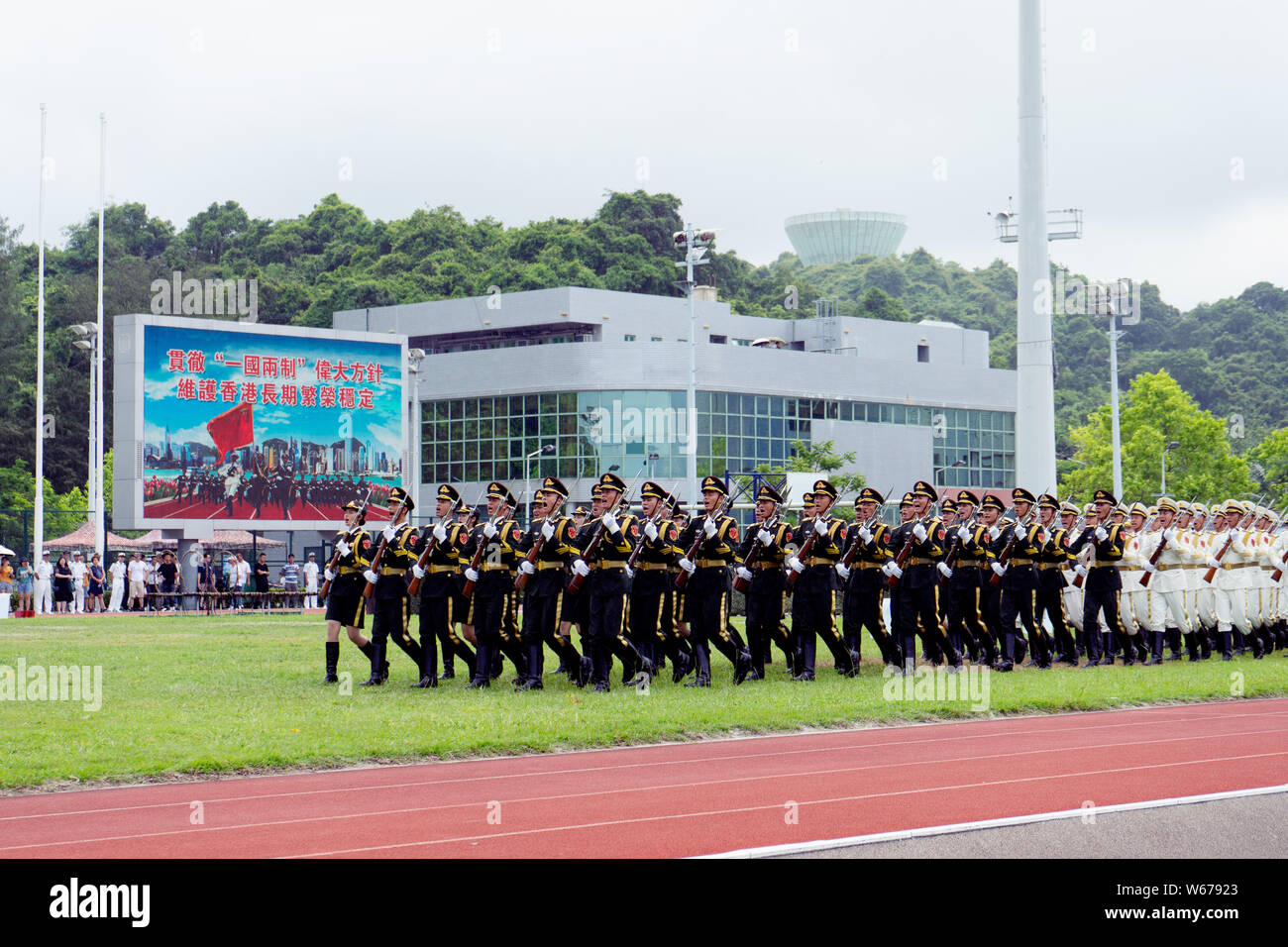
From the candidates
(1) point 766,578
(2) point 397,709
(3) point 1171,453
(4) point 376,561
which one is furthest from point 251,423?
(3) point 1171,453

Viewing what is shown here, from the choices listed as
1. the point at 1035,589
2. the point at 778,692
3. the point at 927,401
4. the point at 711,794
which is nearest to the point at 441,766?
the point at 711,794

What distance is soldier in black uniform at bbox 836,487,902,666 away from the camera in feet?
53.6

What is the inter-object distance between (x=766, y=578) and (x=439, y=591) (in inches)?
131

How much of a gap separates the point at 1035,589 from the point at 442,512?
680 cm

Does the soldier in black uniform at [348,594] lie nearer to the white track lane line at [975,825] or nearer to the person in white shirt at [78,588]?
the white track lane line at [975,825]

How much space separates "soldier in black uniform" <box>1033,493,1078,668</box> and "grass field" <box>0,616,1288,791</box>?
26.5 inches

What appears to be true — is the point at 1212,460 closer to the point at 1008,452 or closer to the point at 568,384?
the point at 1008,452

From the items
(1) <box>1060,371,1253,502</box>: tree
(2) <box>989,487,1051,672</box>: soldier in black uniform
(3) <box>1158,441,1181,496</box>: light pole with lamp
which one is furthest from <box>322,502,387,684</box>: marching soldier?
(1) <box>1060,371,1253,502</box>: tree

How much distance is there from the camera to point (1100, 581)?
1836 centimetres

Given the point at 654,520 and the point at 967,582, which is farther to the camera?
the point at 967,582

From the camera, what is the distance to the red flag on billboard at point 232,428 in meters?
39.7

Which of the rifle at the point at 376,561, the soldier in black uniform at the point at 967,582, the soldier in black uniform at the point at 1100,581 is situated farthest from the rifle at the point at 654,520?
the soldier in black uniform at the point at 1100,581

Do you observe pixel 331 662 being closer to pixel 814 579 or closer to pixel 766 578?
pixel 766 578
